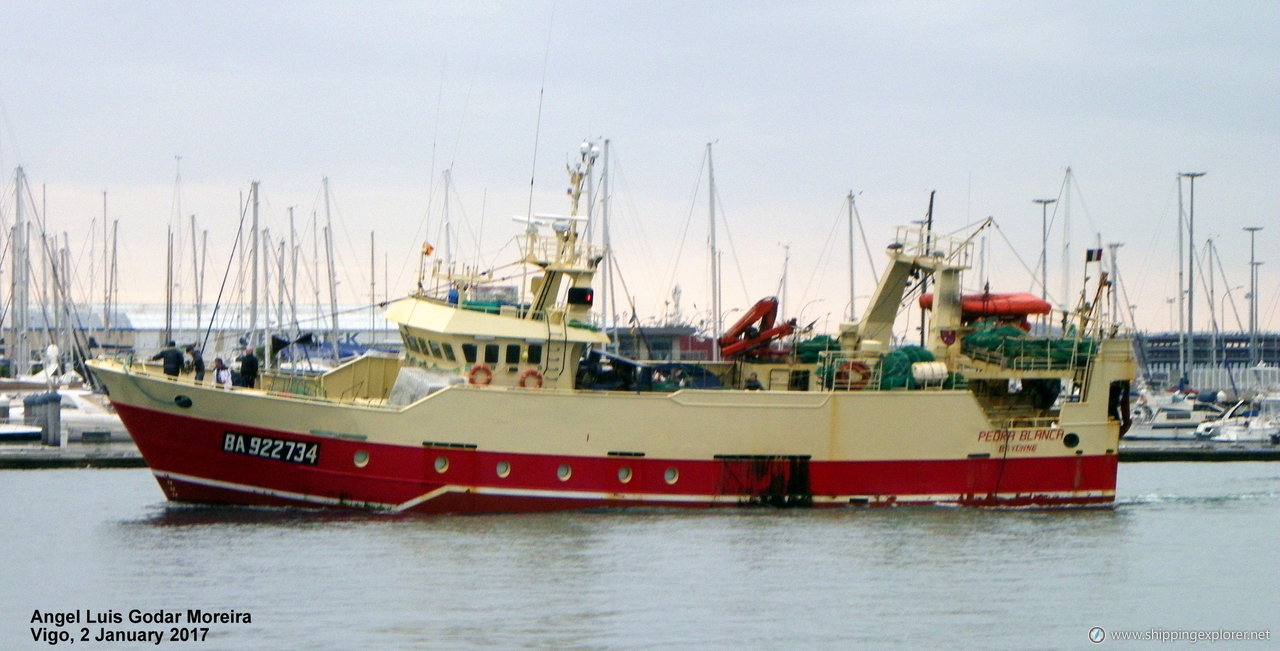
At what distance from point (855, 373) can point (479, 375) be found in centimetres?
683

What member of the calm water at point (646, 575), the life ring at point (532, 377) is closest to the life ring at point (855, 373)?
the calm water at point (646, 575)

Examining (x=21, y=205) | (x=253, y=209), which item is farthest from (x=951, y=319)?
(x=21, y=205)

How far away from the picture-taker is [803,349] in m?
31.4

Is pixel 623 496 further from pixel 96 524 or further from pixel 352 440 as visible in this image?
pixel 96 524

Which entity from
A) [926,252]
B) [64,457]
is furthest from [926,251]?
[64,457]

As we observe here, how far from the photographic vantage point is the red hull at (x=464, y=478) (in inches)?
1063

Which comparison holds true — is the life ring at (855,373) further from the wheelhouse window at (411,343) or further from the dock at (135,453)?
the dock at (135,453)

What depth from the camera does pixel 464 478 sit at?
27109 mm

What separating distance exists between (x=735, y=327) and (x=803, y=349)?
1.50m

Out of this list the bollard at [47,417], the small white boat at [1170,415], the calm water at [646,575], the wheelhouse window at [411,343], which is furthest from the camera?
the small white boat at [1170,415]

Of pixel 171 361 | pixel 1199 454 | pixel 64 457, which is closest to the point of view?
→ pixel 171 361

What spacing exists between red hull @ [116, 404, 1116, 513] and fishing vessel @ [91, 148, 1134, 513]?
0.03 metres

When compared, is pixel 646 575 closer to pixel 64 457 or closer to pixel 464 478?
pixel 464 478

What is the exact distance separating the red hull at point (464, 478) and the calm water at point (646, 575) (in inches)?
19.1
